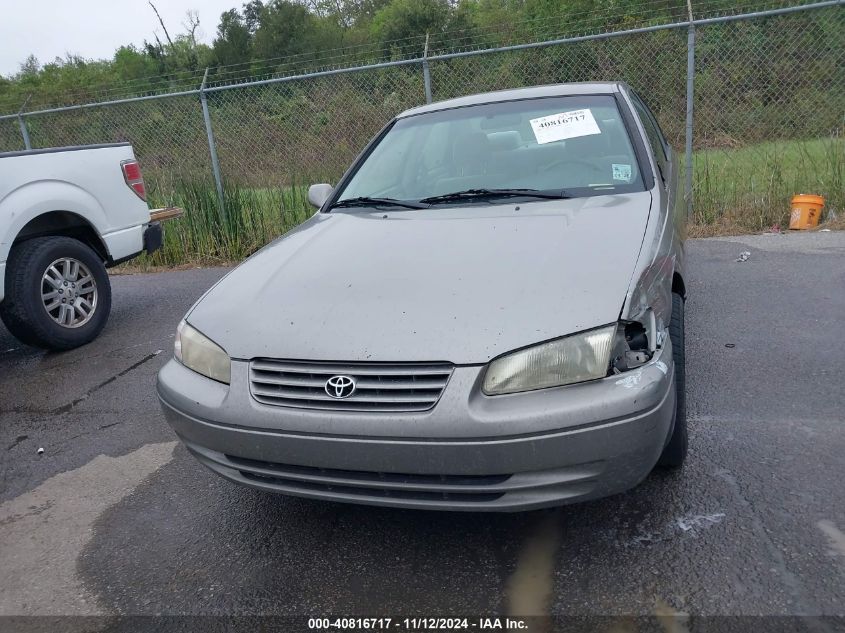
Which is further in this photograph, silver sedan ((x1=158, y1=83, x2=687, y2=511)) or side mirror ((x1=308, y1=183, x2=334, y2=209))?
side mirror ((x1=308, y1=183, x2=334, y2=209))

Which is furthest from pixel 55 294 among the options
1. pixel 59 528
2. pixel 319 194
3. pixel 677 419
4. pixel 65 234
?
pixel 677 419

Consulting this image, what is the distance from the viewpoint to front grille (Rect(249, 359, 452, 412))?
204 cm

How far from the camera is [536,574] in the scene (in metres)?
2.23

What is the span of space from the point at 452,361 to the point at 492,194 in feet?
4.37

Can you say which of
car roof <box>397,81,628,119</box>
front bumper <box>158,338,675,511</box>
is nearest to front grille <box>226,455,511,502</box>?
front bumper <box>158,338,675,511</box>

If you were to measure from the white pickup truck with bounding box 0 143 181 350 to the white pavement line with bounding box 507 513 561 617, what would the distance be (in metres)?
3.91

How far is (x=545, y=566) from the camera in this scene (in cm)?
227

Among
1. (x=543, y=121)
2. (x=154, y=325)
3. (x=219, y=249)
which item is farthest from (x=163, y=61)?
(x=543, y=121)

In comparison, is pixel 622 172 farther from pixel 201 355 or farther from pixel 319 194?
pixel 201 355

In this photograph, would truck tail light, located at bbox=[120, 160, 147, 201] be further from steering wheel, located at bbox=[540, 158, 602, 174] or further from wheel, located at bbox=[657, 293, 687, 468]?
wheel, located at bbox=[657, 293, 687, 468]

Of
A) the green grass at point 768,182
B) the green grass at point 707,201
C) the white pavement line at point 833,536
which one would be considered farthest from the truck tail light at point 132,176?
the green grass at point 768,182

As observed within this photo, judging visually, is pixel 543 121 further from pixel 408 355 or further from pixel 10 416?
pixel 10 416

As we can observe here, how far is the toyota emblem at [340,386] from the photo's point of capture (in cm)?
210

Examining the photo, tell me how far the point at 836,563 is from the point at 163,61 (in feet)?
140
